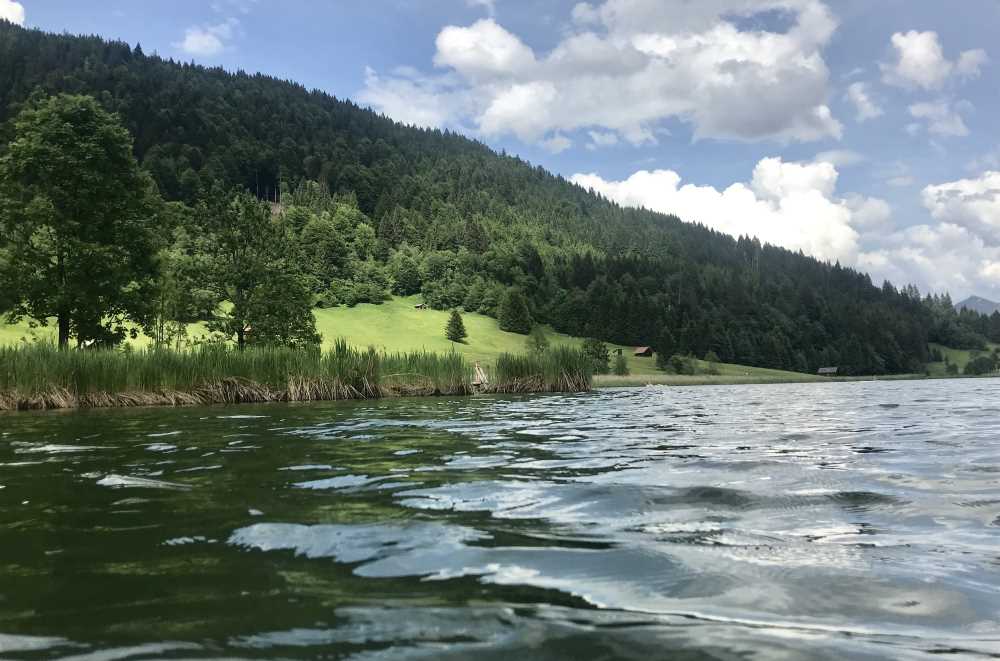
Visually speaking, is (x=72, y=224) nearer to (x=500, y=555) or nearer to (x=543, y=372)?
(x=543, y=372)

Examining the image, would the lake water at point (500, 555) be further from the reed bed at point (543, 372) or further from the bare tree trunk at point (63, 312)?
the bare tree trunk at point (63, 312)

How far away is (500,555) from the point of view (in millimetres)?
4141

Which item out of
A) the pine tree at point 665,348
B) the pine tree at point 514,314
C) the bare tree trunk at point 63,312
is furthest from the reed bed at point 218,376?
the pine tree at point 514,314

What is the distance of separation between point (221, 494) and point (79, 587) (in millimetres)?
2775

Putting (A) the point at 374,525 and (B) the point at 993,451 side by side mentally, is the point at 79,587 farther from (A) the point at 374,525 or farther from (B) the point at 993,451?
(B) the point at 993,451

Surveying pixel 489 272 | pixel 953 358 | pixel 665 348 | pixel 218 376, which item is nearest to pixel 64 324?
pixel 218 376

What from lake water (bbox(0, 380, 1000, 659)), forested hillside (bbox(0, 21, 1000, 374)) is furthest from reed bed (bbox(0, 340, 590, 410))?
forested hillside (bbox(0, 21, 1000, 374))

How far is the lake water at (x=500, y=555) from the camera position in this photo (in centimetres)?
285

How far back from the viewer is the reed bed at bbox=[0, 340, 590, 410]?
793 inches

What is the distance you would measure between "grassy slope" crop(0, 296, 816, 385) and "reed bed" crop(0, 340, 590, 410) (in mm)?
61526

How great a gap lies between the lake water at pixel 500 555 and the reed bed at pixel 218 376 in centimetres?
1261

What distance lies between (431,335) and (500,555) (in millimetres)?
109714

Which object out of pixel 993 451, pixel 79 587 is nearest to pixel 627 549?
pixel 79 587

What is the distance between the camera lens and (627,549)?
427 cm
